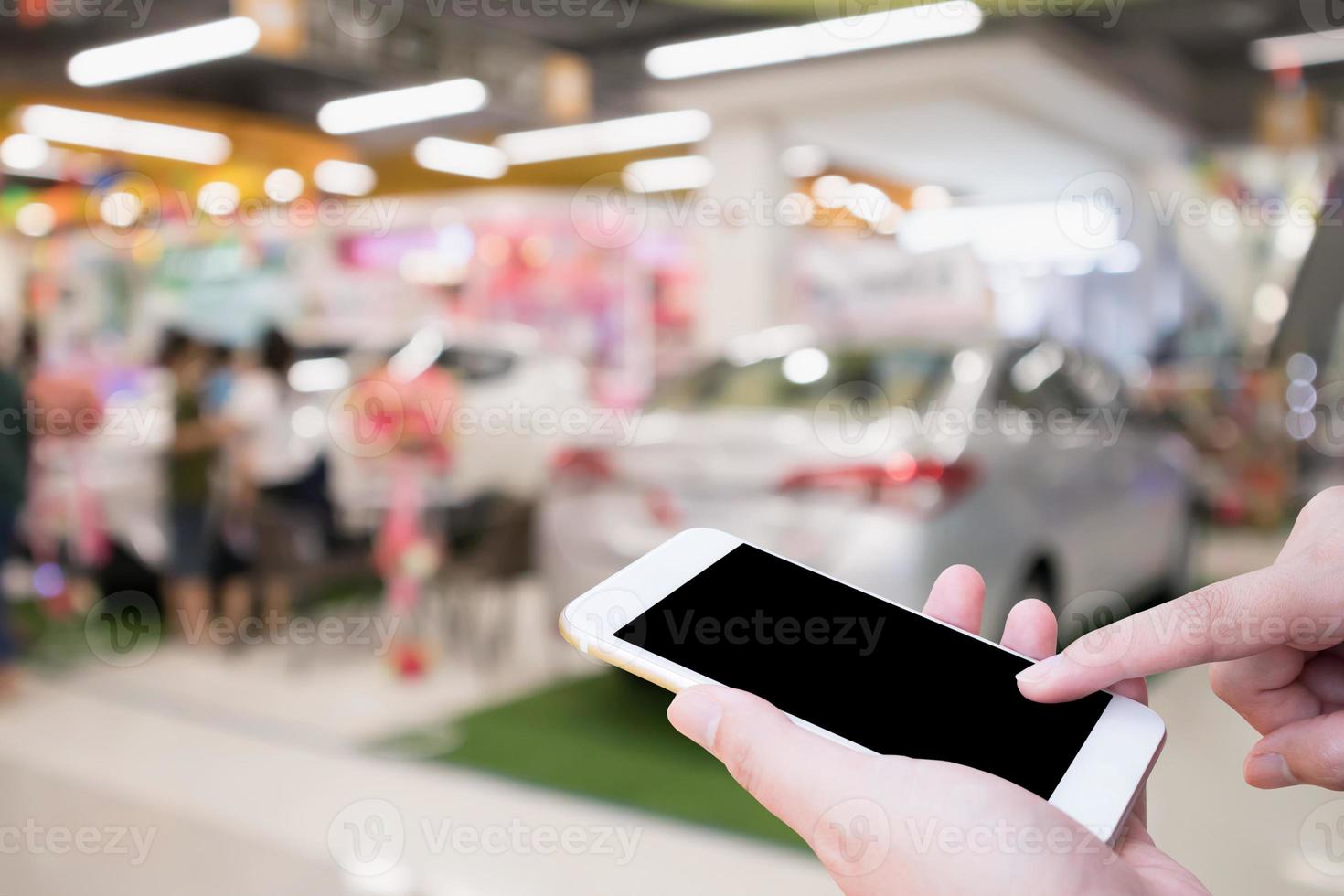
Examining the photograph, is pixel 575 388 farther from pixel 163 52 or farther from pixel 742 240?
Result: pixel 163 52

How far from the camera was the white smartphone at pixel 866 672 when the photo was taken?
3.26 feet

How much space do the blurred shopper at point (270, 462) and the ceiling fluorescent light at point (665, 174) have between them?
8740 millimetres

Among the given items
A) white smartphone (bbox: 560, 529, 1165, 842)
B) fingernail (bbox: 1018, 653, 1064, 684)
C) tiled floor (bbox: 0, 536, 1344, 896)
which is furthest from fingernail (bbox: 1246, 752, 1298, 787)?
tiled floor (bbox: 0, 536, 1344, 896)

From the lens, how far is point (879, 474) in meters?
3.34

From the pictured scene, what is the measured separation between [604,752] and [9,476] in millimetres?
2767

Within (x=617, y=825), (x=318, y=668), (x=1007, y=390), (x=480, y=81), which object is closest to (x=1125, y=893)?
(x=617, y=825)

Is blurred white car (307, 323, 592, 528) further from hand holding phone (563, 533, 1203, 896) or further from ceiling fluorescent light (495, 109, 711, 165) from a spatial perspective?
hand holding phone (563, 533, 1203, 896)

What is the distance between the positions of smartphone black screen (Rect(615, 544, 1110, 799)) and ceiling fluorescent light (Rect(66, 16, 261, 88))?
5670 millimetres

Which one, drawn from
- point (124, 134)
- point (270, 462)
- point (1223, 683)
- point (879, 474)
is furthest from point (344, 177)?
point (1223, 683)

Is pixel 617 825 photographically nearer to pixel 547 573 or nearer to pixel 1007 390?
pixel 547 573

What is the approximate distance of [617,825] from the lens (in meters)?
3.09

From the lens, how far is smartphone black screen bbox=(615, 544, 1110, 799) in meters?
1.01

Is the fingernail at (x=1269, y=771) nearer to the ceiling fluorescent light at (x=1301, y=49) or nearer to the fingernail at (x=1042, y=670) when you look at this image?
the fingernail at (x=1042, y=670)

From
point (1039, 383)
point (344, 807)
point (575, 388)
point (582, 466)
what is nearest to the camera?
point (344, 807)
